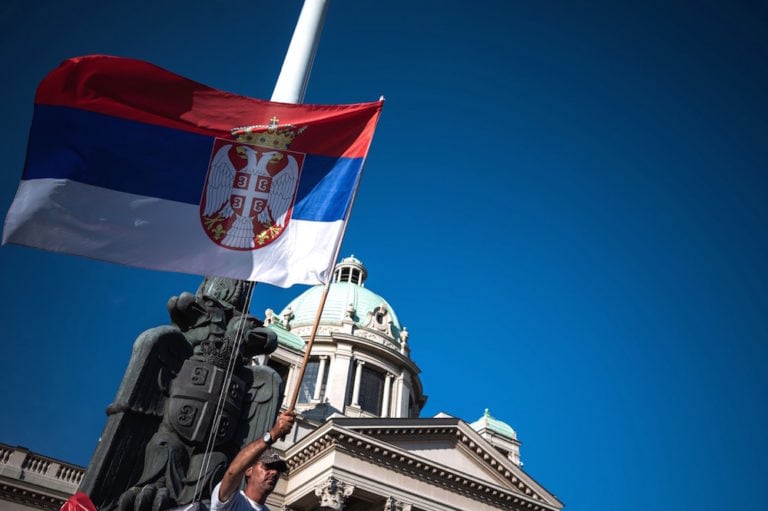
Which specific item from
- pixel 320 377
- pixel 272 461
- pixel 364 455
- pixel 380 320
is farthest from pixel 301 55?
pixel 380 320

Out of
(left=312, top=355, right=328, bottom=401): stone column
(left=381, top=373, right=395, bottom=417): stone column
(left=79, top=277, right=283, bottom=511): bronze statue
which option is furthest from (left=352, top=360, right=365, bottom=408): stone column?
(left=79, top=277, right=283, bottom=511): bronze statue

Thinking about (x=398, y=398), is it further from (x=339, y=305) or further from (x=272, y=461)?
(x=272, y=461)

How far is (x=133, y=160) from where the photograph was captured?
6.14 meters

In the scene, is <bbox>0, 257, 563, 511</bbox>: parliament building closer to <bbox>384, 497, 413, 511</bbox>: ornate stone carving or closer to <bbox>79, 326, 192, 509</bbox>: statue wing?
<bbox>384, 497, 413, 511</bbox>: ornate stone carving

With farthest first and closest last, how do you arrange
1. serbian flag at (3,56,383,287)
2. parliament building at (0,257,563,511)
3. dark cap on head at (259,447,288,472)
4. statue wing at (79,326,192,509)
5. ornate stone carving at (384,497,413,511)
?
ornate stone carving at (384,497,413,511) → parliament building at (0,257,563,511) → serbian flag at (3,56,383,287) → statue wing at (79,326,192,509) → dark cap on head at (259,447,288,472)

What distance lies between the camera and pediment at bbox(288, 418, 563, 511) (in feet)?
89.0

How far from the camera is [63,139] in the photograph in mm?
5969

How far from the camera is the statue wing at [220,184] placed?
20.2 ft

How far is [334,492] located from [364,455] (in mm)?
2376

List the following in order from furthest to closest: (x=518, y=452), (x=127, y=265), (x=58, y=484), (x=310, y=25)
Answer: (x=518, y=452)
(x=58, y=484)
(x=310, y=25)
(x=127, y=265)

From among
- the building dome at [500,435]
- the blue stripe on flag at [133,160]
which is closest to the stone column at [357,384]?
the building dome at [500,435]

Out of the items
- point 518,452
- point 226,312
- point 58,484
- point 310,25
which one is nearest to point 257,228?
point 226,312

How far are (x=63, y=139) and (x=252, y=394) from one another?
315cm

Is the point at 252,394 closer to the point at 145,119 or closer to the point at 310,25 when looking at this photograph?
the point at 145,119
